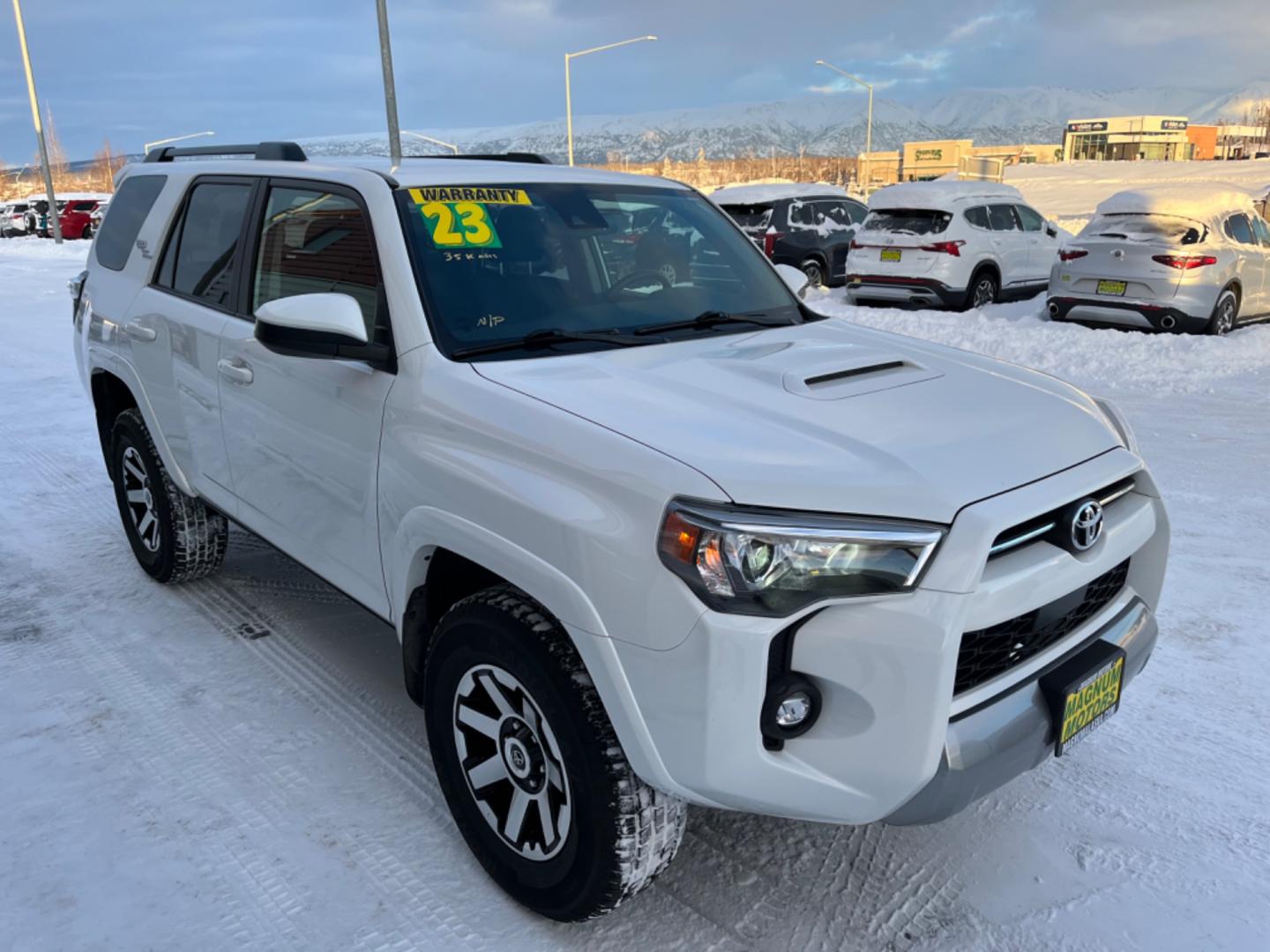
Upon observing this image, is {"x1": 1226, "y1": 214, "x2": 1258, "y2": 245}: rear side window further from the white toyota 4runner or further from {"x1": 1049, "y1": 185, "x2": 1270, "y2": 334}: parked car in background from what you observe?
the white toyota 4runner

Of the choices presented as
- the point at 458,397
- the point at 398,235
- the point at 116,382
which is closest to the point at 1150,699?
the point at 458,397

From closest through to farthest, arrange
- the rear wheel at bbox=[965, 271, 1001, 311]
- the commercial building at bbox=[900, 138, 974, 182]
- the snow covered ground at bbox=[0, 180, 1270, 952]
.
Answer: the snow covered ground at bbox=[0, 180, 1270, 952]
the rear wheel at bbox=[965, 271, 1001, 311]
the commercial building at bbox=[900, 138, 974, 182]

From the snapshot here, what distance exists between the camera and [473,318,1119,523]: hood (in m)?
2.10

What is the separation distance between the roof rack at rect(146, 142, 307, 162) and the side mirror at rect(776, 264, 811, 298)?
1.90 meters

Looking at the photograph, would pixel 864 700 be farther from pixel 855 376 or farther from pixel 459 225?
pixel 459 225

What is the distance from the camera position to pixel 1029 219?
14773 mm

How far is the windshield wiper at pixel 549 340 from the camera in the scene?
9.21 ft

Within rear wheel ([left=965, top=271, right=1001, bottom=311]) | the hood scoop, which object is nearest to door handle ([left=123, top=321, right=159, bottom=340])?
the hood scoop

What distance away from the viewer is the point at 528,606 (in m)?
2.36

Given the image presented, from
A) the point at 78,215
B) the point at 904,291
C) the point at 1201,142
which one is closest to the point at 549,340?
the point at 904,291

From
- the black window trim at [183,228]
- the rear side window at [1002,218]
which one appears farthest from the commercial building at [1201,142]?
the black window trim at [183,228]

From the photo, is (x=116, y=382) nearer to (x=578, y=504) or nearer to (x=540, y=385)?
(x=540, y=385)

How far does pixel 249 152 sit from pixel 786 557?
3218 millimetres

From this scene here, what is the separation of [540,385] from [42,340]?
11.8 m
